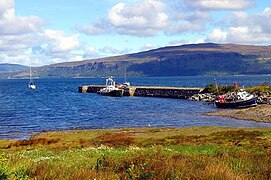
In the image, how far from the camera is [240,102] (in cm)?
8069

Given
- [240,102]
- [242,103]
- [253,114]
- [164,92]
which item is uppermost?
[240,102]

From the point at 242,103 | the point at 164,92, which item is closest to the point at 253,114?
the point at 242,103

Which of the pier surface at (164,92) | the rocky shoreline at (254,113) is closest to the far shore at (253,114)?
the rocky shoreline at (254,113)

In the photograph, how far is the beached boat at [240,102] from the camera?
79875 mm

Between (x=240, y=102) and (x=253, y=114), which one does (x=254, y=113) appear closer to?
(x=253, y=114)

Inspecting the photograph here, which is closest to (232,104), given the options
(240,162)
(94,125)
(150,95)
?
(94,125)

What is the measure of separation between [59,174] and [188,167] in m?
3.21

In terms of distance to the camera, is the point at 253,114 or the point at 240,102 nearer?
the point at 253,114

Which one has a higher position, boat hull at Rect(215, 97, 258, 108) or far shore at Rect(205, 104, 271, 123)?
boat hull at Rect(215, 97, 258, 108)

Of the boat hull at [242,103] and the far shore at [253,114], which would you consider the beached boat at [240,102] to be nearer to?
the boat hull at [242,103]

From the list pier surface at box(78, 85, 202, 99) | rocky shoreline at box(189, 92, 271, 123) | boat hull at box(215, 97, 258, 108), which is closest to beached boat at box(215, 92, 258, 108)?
boat hull at box(215, 97, 258, 108)

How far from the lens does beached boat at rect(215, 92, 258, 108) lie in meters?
79.9

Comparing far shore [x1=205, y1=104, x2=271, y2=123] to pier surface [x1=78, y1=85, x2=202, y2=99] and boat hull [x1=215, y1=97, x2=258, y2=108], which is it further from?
pier surface [x1=78, y1=85, x2=202, y2=99]

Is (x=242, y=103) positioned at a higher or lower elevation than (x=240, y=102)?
lower
